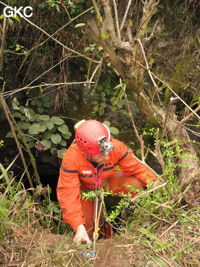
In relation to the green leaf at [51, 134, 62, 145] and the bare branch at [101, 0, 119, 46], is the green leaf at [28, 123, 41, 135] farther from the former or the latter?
the bare branch at [101, 0, 119, 46]

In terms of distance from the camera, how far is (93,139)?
7.36 feet

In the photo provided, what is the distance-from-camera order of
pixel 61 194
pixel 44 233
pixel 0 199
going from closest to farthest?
1. pixel 0 199
2. pixel 44 233
3. pixel 61 194

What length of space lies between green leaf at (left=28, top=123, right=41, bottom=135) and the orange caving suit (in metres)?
0.86

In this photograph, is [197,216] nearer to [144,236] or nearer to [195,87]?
[144,236]

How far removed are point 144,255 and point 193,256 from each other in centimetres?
29

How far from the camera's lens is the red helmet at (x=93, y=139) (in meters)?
2.25

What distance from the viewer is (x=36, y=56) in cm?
371

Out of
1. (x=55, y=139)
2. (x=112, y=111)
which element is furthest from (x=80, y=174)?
(x=112, y=111)

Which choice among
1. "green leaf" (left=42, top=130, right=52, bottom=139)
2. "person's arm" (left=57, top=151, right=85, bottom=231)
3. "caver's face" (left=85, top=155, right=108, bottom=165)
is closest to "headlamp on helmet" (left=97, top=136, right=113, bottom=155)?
"caver's face" (left=85, top=155, right=108, bottom=165)

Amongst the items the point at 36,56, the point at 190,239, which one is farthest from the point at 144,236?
the point at 36,56

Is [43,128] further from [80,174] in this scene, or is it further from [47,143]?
[80,174]

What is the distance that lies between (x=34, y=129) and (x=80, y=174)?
100cm

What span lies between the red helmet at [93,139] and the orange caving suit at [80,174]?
0.25 metres

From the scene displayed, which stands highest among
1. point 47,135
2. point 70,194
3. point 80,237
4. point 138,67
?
point 138,67
